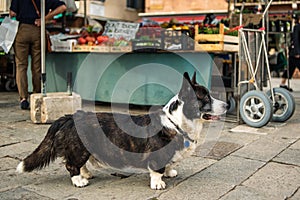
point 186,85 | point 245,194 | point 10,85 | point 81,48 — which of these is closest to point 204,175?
point 245,194

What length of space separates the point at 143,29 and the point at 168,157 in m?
4.19

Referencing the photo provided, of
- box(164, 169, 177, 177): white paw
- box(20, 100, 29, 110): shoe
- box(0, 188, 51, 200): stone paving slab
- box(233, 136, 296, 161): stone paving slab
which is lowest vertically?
box(233, 136, 296, 161): stone paving slab

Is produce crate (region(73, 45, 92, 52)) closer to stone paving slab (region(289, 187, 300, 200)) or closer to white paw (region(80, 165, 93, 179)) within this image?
white paw (region(80, 165, 93, 179))

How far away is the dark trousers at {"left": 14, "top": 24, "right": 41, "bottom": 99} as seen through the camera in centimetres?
672

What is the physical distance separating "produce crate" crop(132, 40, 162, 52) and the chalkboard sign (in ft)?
1.70

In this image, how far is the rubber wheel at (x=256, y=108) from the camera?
19.2ft

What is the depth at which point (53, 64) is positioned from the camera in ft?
26.3

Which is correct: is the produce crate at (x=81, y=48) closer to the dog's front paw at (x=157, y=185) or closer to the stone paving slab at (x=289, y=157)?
the stone paving slab at (x=289, y=157)

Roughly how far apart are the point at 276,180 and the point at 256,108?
239 cm

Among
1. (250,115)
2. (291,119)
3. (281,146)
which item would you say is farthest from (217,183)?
(291,119)

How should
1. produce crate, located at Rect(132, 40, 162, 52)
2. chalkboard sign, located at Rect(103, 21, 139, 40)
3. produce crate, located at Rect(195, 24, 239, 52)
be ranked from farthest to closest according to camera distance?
chalkboard sign, located at Rect(103, 21, 139, 40), produce crate, located at Rect(132, 40, 162, 52), produce crate, located at Rect(195, 24, 239, 52)

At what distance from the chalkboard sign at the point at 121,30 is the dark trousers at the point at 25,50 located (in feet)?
4.73

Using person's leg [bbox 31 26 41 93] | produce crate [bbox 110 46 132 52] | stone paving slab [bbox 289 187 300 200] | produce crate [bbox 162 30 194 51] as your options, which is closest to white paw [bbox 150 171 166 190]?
stone paving slab [bbox 289 187 300 200]

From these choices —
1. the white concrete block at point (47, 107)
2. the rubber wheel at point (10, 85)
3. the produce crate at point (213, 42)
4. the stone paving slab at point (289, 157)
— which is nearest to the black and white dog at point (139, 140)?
the stone paving slab at point (289, 157)
